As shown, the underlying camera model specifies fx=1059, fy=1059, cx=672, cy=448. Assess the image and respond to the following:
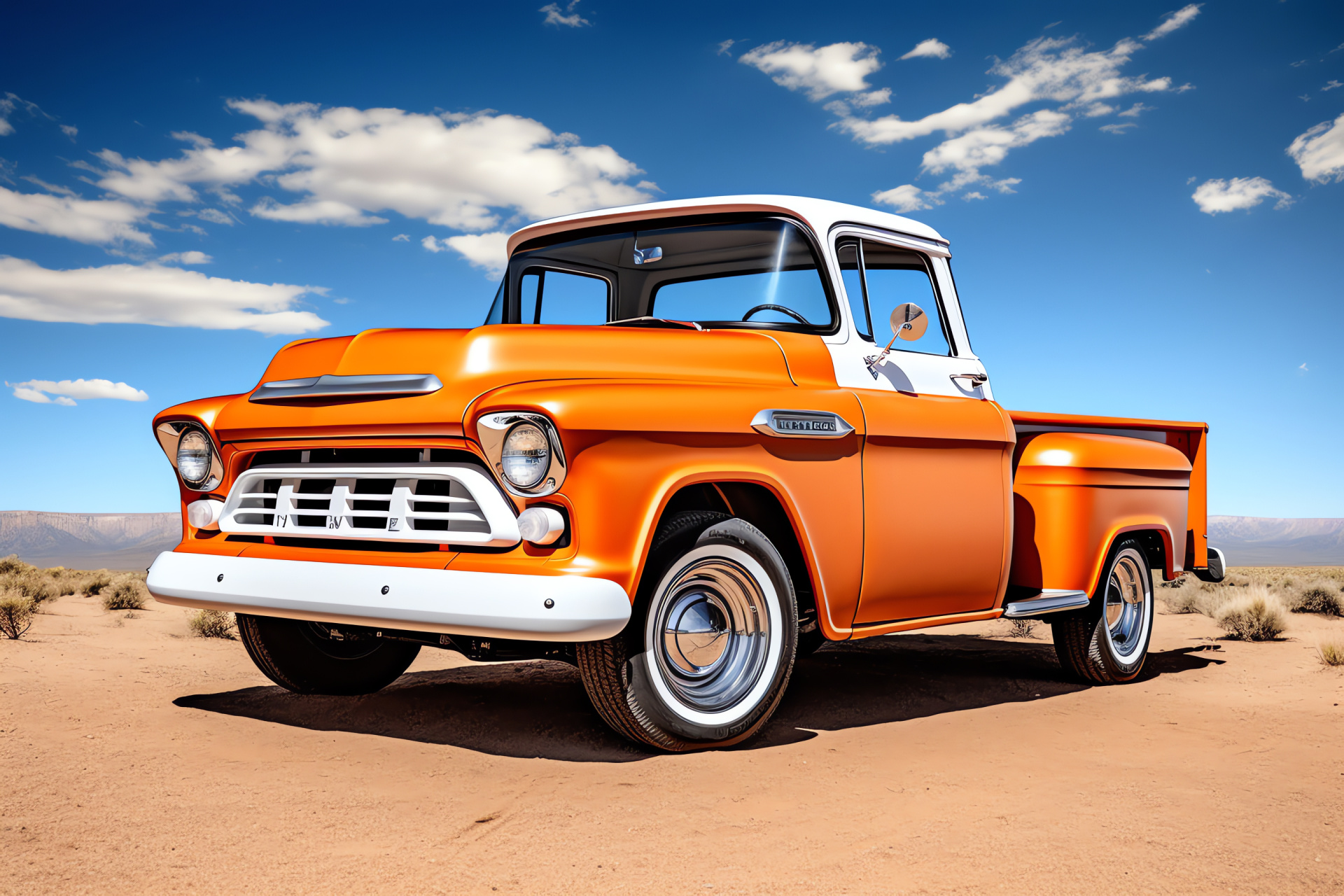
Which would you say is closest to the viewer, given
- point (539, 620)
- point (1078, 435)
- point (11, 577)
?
point (539, 620)

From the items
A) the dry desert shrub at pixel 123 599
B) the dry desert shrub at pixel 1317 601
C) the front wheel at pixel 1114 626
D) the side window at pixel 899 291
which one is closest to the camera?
the side window at pixel 899 291

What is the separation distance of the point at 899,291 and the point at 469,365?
2.49 meters

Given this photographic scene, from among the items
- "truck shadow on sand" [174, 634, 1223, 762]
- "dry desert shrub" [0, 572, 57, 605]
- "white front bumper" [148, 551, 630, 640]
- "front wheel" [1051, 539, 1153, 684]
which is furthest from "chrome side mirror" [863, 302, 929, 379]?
"dry desert shrub" [0, 572, 57, 605]

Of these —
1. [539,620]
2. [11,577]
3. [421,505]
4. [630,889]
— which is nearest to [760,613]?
[539,620]

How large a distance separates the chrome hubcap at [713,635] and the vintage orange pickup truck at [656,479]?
12mm

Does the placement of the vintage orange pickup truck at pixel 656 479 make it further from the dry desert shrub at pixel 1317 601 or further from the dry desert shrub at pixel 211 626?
the dry desert shrub at pixel 1317 601

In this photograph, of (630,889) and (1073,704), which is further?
(1073,704)

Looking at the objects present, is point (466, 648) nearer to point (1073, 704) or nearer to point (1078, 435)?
point (1073, 704)

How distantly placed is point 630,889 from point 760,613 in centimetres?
170

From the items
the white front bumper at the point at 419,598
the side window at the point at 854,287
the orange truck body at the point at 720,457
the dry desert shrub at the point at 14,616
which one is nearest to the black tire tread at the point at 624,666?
the orange truck body at the point at 720,457

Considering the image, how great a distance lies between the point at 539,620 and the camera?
349cm

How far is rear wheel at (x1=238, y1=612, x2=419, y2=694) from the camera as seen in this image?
5.09 m

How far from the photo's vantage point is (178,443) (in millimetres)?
4680

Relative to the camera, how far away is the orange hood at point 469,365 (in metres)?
3.91
